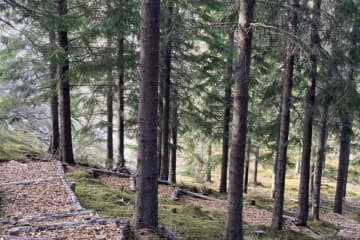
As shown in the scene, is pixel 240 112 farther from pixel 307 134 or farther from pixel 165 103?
pixel 165 103

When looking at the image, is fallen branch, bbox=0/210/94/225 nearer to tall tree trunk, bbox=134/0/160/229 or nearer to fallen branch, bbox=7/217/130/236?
fallen branch, bbox=7/217/130/236

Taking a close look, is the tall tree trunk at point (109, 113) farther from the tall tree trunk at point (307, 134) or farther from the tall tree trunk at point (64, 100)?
the tall tree trunk at point (307, 134)

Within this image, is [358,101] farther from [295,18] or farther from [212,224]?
[212,224]

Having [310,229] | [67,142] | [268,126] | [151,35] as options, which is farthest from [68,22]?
[310,229]

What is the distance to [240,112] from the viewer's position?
6.56 meters

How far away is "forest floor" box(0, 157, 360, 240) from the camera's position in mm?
5938

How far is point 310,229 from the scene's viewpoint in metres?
11.6

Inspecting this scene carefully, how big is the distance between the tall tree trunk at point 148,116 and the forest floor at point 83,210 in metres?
0.46

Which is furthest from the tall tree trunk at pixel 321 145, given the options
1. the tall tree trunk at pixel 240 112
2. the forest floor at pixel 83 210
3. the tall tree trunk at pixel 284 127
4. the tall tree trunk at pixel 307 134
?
the tall tree trunk at pixel 240 112

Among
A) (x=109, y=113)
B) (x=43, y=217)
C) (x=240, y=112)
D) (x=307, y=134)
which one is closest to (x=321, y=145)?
(x=307, y=134)

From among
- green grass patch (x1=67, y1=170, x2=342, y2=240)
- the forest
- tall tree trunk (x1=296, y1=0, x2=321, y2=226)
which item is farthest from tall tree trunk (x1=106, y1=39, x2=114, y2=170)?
tall tree trunk (x1=296, y1=0, x2=321, y2=226)

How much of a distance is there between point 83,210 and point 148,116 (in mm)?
2619

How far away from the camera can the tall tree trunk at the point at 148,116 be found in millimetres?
5625

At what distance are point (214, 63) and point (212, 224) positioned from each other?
7213 millimetres
